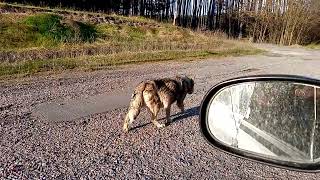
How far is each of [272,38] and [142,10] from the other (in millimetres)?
21154

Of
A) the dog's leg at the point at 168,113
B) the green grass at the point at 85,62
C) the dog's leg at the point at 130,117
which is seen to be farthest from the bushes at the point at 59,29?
the dog's leg at the point at 130,117

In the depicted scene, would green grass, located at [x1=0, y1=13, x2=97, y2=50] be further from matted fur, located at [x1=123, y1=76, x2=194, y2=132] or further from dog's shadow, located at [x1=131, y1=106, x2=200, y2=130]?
matted fur, located at [x1=123, y1=76, x2=194, y2=132]

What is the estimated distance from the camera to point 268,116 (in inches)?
99.5

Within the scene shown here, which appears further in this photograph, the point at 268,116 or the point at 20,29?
the point at 20,29

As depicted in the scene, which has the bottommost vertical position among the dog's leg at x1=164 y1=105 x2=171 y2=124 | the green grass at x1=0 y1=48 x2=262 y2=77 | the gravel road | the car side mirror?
the green grass at x1=0 y1=48 x2=262 y2=77

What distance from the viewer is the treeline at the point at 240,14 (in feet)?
166

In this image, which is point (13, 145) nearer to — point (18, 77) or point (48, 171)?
point (48, 171)

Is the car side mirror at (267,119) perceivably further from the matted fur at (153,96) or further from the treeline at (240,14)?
the treeline at (240,14)

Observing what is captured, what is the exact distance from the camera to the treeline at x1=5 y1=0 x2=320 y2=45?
166 ft

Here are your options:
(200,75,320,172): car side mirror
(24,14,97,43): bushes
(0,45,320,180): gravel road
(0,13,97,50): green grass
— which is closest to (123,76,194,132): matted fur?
(0,45,320,180): gravel road

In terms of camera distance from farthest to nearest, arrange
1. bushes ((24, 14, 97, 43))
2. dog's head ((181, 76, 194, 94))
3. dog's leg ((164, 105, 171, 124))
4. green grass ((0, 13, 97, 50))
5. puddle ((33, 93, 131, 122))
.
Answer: bushes ((24, 14, 97, 43)), green grass ((0, 13, 97, 50)), puddle ((33, 93, 131, 122)), dog's head ((181, 76, 194, 94)), dog's leg ((164, 105, 171, 124))

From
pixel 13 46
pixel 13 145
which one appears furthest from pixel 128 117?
pixel 13 46

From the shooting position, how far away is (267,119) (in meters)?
2.53

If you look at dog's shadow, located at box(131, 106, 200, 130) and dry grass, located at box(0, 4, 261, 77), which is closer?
dog's shadow, located at box(131, 106, 200, 130)
